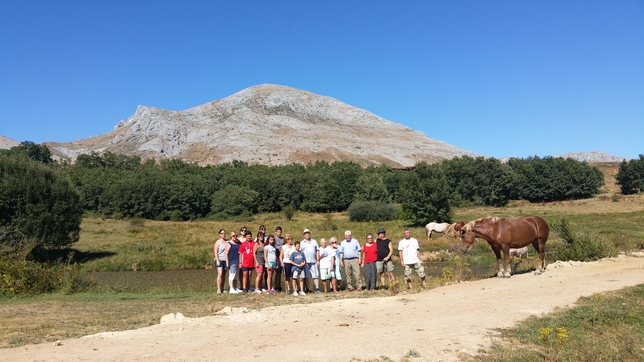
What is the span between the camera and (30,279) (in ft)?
51.4

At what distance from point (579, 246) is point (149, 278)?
2145cm

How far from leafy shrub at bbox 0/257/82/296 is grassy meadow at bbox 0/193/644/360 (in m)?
0.62

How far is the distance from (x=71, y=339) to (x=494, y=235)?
40.5ft

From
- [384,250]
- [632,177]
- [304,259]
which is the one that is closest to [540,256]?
[384,250]

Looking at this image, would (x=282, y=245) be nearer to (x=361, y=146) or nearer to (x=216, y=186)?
(x=216, y=186)

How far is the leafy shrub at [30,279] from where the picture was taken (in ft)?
49.5

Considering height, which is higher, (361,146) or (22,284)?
(361,146)

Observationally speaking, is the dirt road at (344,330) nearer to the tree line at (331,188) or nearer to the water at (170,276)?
the water at (170,276)

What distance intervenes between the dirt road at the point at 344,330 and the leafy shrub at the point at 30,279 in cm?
897

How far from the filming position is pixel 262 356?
22.9 feet

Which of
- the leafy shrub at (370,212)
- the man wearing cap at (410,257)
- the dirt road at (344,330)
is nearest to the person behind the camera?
the dirt road at (344,330)

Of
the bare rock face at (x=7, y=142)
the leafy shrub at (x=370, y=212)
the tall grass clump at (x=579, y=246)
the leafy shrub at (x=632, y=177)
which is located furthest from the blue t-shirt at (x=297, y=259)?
the bare rock face at (x=7, y=142)

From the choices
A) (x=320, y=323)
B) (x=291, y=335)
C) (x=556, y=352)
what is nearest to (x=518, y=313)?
(x=556, y=352)

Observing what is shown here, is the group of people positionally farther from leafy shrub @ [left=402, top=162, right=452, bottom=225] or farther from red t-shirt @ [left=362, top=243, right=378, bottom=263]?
leafy shrub @ [left=402, top=162, right=452, bottom=225]
